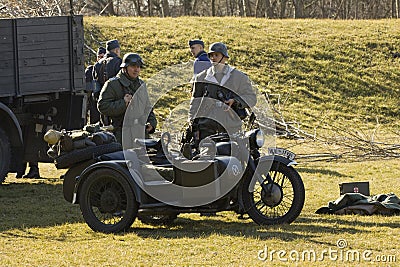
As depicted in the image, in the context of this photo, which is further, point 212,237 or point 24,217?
point 24,217

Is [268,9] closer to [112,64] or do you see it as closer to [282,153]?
[112,64]

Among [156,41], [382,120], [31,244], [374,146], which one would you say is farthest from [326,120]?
[31,244]

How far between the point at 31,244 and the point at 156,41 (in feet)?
68.2

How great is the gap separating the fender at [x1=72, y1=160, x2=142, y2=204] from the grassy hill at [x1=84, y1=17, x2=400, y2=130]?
13.9 metres

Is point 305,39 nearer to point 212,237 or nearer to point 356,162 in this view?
point 356,162

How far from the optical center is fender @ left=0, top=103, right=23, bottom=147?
11.9 m

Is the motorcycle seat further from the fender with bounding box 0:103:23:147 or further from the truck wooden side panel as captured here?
the truck wooden side panel

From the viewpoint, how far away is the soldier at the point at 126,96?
31.3ft

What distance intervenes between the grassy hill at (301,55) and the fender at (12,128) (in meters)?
10.6

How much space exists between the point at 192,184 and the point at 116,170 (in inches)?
28.5

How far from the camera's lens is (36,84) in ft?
40.3

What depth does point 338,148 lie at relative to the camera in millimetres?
14305

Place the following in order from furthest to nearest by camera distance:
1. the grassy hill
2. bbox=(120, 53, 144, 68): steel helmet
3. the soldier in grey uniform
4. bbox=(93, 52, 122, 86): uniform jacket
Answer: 1. the grassy hill
2. bbox=(93, 52, 122, 86): uniform jacket
3. the soldier in grey uniform
4. bbox=(120, 53, 144, 68): steel helmet

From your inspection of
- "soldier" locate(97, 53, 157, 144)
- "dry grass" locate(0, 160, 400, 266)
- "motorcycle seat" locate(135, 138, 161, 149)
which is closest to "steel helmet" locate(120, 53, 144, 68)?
"soldier" locate(97, 53, 157, 144)
